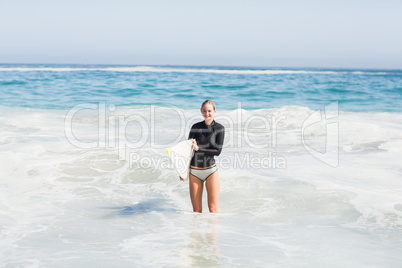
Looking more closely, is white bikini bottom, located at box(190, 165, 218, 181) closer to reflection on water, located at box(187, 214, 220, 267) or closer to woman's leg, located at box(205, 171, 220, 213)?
woman's leg, located at box(205, 171, 220, 213)

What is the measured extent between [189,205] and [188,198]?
1.33 feet

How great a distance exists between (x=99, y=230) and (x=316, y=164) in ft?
19.5

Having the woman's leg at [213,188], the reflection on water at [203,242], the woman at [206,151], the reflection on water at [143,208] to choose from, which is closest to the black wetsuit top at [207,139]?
the woman at [206,151]

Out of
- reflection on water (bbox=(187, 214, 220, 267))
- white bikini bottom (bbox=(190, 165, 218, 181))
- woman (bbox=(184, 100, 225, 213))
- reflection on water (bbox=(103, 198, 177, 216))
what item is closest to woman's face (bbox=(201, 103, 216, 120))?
woman (bbox=(184, 100, 225, 213))

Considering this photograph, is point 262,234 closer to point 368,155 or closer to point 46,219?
point 46,219

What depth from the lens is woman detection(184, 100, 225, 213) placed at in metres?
5.71

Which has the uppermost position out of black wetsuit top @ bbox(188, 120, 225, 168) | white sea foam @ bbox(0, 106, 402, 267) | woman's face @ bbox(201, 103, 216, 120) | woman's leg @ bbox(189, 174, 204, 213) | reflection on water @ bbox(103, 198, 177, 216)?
woman's face @ bbox(201, 103, 216, 120)

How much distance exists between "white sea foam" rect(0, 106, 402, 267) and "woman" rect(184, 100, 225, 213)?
44 centimetres

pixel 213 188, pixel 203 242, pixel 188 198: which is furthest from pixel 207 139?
pixel 188 198

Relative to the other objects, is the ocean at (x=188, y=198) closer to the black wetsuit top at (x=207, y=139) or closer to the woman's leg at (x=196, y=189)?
the woman's leg at (x=196, y=189)

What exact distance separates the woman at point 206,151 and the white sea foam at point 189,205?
1.45 feet

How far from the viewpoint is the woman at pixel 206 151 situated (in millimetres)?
5711

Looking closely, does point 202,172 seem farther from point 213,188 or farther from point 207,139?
point 207,139

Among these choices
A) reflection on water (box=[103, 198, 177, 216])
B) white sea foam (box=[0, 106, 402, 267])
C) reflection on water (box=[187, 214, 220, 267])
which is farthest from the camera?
reflection on water (box=[103, 198, 177, 216])
